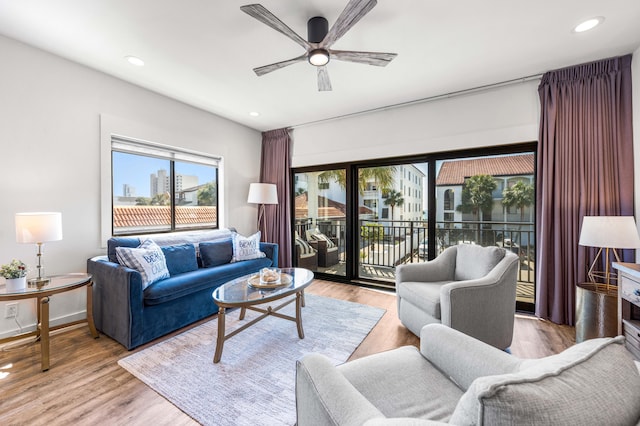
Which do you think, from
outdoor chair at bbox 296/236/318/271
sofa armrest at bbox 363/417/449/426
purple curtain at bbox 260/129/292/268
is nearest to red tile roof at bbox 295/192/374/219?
purple curtain at bbox 260/129/292/268

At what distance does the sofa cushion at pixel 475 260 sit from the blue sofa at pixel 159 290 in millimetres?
2353

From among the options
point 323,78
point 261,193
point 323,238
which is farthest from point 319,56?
point 323,238

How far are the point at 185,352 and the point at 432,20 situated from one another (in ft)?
10.5

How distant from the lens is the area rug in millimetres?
1543

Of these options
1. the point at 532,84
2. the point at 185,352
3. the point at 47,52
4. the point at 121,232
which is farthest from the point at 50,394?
the point at 532,84

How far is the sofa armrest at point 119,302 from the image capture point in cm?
212

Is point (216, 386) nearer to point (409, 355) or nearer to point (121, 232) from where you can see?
point (409, 355)

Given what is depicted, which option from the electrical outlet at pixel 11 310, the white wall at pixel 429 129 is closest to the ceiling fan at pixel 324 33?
the white wall at pixel 429 129

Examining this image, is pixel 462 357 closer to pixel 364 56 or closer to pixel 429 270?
pixel 429 270

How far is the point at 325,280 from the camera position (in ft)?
13.9

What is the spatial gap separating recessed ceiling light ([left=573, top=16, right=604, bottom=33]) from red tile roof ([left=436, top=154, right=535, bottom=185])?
1.23 meters

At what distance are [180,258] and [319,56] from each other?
2.44 meters

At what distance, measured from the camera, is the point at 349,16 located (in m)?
1.65

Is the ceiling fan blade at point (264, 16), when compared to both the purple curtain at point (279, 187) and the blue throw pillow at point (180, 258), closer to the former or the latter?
the blue throw pillow at point (180, 258)
